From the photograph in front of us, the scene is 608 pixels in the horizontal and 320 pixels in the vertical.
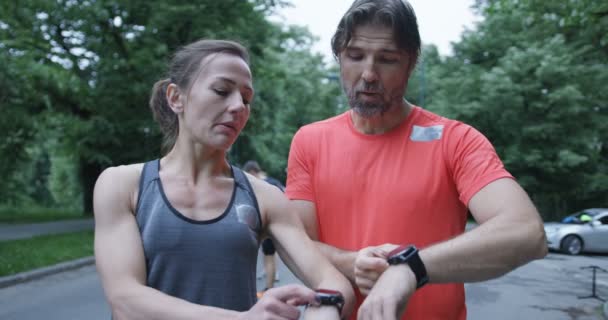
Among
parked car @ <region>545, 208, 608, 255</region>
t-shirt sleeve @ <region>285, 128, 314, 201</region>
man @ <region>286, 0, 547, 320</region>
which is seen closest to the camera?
man @ <region>286, 0, 547, 320</region>

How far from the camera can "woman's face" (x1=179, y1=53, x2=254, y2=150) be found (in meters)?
1.76

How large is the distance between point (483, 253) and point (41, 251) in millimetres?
13302

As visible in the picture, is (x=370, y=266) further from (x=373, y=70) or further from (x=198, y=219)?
Result: (x=373, y=70)

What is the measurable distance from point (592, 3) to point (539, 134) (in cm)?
1908

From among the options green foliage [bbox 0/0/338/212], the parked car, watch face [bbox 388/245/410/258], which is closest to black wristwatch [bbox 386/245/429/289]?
watch face [bbox 388/245/410/258]

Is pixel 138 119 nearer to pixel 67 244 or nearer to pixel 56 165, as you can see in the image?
pixel 67 244

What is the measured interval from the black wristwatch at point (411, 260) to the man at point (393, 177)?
44 mm

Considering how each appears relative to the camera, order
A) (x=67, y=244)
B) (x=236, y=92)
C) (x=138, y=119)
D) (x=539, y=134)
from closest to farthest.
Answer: (x=236, y=92)
(x=67, y=244)
(x=138, y=119)
(x=539, y=134)

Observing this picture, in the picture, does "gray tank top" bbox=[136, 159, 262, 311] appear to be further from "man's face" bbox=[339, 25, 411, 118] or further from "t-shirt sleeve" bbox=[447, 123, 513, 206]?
"t-shirt sleeve" bbox=[447, 123, 513, 206]

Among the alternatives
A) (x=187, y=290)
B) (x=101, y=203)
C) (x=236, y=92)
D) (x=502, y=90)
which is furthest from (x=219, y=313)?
(x=502, y=90)

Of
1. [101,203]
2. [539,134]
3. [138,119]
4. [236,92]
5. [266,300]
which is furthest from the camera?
[539,134]

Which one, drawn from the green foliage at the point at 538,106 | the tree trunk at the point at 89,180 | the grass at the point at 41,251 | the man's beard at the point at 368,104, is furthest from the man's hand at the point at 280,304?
the tree trunk at the point at 89,180

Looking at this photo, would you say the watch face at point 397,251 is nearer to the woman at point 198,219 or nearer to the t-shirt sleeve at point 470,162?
the woman at point 198,219

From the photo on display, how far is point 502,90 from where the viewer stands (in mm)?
27500
